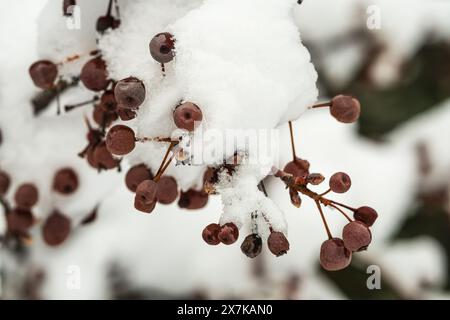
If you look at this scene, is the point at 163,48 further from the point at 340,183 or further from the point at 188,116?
the point at 340,183

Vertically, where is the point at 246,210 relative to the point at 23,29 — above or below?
below

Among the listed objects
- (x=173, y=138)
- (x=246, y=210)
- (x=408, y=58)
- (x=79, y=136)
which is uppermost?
(x=408, y=58)

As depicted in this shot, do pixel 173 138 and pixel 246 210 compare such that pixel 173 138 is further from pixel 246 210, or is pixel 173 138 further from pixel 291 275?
pixel 291 275

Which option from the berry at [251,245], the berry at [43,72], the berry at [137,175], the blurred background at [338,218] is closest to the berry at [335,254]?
the berry at [251,245]

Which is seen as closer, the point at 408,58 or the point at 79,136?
the point at 79,136

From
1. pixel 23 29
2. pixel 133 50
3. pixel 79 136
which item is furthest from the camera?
pixel 79 136

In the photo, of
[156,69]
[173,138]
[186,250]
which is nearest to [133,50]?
[156,69]

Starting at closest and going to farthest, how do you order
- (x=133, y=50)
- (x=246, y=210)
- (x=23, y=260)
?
(x=246, y=210)
(x=133, y=50)
(x=23, y=260)
